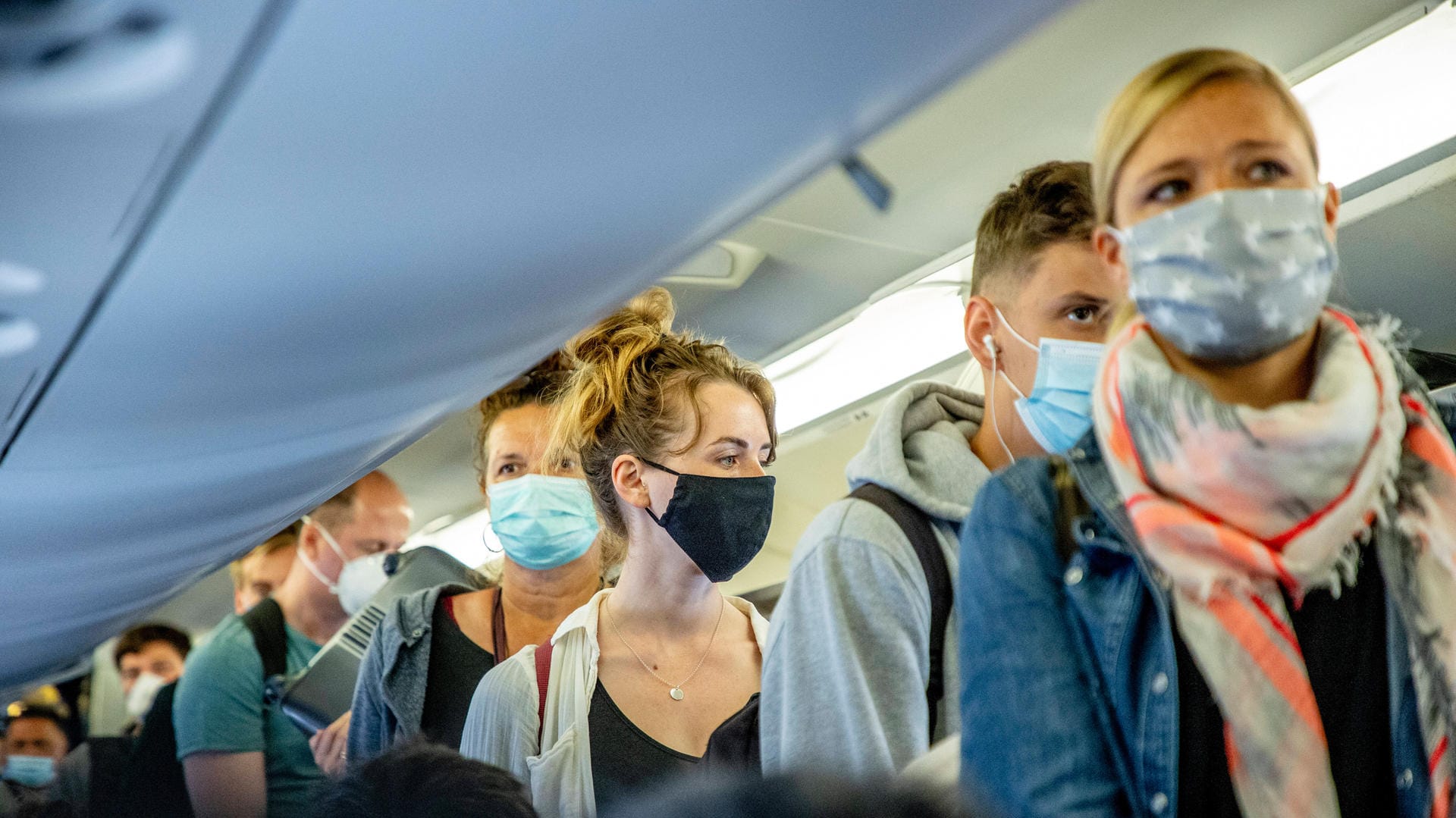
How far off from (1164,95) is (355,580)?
11.6ft

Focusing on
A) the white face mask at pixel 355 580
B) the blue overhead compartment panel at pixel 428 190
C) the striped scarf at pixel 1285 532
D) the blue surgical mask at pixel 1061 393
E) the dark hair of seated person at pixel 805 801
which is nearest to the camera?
the dark hair of seated person at pixel 805 801

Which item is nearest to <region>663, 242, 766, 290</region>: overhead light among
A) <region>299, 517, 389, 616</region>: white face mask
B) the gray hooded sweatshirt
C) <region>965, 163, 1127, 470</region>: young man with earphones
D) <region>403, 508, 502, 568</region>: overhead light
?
<region>299, 517, 389, 616</region>: white face mask

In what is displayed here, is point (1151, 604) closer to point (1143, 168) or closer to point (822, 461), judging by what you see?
point (1143, 168)

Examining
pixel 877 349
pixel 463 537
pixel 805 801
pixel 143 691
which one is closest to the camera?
pixel 805 801

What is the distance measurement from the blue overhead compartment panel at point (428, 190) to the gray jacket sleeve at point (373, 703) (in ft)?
4.04

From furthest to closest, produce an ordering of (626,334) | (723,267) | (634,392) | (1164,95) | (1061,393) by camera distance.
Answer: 1. (723,267)
2. (626,334)
3. (634,392)
4. (1061,393)
5. (1164,95)

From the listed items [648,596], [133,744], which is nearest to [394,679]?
[648,596]

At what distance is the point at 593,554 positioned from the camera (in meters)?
3.42

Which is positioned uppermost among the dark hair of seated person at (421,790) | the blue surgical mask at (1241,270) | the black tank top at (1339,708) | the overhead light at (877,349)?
the overhead light at (877,349)

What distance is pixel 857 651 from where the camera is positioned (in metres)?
1.78

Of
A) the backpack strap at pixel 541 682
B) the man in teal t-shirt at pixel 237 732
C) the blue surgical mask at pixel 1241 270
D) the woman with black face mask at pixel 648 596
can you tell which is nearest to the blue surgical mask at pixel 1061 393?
the blue surgical mask at pixel 1241 270

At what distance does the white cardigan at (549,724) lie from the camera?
238 centimetres

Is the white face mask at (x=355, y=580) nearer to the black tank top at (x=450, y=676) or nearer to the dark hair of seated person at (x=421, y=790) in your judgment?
the black tank top at (x=450, y=676)

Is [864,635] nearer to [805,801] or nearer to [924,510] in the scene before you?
[924,510]
